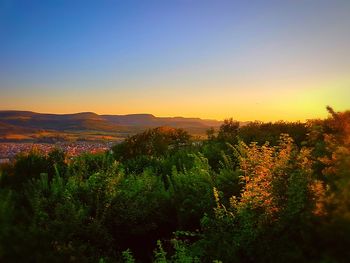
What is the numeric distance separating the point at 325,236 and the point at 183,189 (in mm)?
6131

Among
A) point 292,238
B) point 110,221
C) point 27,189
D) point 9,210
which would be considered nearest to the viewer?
point 9,210

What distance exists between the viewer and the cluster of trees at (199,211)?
579cm

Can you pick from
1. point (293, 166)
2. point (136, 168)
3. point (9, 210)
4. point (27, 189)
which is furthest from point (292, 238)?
point (136, 168)

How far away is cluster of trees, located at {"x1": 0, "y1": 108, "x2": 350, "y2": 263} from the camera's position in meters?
5.79

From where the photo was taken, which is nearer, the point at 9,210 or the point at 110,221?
the point at 9,210

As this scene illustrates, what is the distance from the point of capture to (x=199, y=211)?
10320 millimetres

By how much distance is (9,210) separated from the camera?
6043 millimetres

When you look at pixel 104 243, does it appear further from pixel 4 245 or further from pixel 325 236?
pixel 325 236

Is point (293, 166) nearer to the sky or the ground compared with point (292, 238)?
nearer to the sky

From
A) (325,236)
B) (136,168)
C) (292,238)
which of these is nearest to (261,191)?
(292,238)

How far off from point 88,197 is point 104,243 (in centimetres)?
132

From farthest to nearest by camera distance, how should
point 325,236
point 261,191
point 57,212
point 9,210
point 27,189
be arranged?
1. point 27,189
2. point 57,212
3. point 261,191
4. point 9,210
5. point 325,236

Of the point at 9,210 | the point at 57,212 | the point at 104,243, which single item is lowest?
the point at 104,243

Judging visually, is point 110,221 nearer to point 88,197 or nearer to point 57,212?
point 88,197
